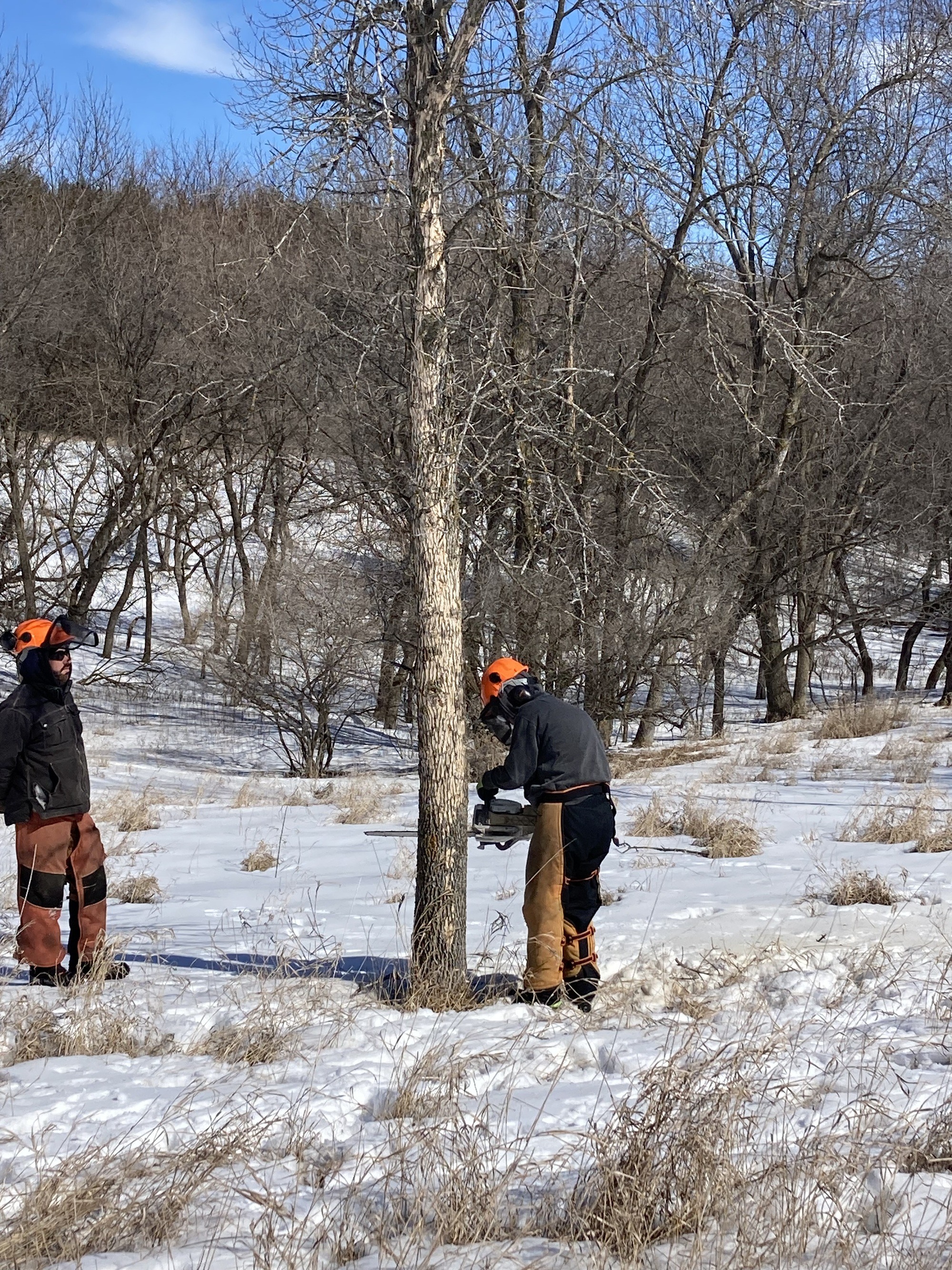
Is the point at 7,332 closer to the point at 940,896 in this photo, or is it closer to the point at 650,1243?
the point at 940,896

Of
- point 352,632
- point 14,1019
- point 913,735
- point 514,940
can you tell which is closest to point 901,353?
point 913,735

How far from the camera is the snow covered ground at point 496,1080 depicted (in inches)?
109

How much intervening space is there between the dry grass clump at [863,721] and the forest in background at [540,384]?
7.07 ft

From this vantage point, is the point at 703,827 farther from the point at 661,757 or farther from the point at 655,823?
the point at 661,757

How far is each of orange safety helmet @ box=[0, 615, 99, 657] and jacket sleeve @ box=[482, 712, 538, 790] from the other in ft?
A: 7.49

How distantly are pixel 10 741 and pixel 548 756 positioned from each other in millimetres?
2792

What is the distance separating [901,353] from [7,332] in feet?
55.0

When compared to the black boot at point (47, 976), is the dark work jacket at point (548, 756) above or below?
above

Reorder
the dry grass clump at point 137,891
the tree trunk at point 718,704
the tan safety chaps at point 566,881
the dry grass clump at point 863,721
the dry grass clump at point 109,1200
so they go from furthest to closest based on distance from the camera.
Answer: the tree trunk at point 718,704 < the dry grass clump at point 863,721 < the dry grass clump at point 137,891 < the tan safety chaps at point 566,881 < the dry grass clump at point 109,1200

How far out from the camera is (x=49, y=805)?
5855 mm

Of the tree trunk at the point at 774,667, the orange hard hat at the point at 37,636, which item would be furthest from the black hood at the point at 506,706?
the tree trunk at the point at 774,667

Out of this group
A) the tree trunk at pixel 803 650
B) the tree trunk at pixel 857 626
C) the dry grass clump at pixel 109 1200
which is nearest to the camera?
the dry grass clump at pixel 109 1200

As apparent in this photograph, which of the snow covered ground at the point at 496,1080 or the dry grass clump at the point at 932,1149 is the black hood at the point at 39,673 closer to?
the snow covered ground at the point at 496,1080

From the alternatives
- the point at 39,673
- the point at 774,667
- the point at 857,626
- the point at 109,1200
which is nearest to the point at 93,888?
the point at 39,673
